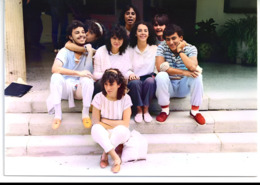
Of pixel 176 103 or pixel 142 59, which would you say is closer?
pixel 142 59

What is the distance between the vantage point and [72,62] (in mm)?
4398

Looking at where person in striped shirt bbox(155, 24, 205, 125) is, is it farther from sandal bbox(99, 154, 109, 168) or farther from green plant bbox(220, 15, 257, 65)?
green plant bbox(220, 15, 257, 65)

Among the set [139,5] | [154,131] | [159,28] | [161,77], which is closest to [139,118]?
[154,131]

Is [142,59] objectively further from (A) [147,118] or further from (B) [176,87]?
(A) [147,118]

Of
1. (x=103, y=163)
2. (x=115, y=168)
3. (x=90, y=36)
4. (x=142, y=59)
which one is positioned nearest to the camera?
(x=115, y=168)

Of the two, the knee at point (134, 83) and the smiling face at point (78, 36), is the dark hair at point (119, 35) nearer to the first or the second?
the smiling face at point (78, 36)

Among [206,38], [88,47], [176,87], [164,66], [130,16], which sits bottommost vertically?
[176,87]

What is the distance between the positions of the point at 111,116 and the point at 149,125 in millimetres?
550

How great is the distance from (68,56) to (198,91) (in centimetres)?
153

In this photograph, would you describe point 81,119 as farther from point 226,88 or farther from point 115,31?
point 226,88

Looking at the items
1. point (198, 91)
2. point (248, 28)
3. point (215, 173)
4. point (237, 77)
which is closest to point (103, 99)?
point (198, 91)

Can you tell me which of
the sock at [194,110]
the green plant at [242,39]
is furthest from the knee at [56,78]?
the green plant at [242,39]

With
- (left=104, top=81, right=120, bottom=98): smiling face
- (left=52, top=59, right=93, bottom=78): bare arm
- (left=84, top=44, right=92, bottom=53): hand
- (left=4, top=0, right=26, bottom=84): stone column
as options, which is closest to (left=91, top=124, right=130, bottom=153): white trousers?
(left=104, top=81, right=120, bottom=98): smiling face

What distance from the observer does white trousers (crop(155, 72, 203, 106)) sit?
416 cm
